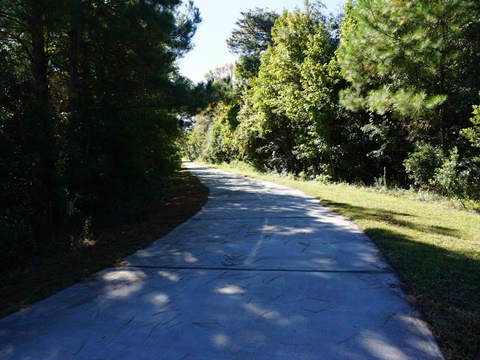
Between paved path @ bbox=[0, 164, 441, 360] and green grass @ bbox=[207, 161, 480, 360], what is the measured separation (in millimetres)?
193

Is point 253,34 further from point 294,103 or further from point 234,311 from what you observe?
point 234,311

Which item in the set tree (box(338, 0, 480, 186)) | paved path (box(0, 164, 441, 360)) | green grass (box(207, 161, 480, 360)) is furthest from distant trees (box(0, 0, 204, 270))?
tree (box(338, 0, 480, 186))

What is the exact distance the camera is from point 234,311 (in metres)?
3.51

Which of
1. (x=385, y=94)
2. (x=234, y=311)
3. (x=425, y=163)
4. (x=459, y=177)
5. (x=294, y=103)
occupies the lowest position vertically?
(x=234, y=311)

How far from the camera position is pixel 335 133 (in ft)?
67.5

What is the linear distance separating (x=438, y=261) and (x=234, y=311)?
9.90ft

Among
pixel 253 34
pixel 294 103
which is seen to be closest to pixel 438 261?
pixel 294 103

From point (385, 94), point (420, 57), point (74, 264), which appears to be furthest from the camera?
point (385, 94)

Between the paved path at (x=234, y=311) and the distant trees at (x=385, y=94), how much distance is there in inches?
321

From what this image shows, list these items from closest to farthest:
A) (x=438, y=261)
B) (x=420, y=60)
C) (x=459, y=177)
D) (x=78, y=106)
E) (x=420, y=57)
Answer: (x=438, y=261), (x=78, y=106), (x=459, y=177), (x=420, y=57), (x=420, y=60)

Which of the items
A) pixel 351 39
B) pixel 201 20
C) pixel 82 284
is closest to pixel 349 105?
pixel 351 39

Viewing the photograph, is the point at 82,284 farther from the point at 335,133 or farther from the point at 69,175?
the point at 335,133

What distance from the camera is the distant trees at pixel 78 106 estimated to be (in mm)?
6895

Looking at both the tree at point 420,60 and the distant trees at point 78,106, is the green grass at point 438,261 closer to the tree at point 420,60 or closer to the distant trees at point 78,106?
the tree at point 420,60
